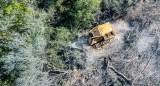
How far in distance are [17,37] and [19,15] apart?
182 cm

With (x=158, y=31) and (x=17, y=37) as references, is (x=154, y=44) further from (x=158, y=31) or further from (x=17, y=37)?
(x=17, y=37)

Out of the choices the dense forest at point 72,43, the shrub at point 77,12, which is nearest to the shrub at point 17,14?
the dense forest at point 72,43

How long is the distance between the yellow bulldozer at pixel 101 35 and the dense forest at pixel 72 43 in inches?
22.9

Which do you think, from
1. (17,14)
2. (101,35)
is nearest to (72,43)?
(101,35)

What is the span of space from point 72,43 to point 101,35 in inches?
114

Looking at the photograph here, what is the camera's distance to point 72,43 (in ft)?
38.6

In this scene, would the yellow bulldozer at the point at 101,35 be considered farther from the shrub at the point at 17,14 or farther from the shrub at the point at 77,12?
the shrub at the point at 17,14

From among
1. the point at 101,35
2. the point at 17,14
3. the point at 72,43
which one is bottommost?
the point at 72,43

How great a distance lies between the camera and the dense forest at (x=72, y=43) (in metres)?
9.44

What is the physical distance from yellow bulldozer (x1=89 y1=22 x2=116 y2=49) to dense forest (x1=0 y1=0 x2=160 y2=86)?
581 millimetres

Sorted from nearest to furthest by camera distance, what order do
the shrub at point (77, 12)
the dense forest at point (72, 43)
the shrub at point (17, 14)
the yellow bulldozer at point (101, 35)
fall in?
1. the shrub at point (17, 14)
2. the dense forest at point (72, 43)
3. the shrub at point (77, 12)
4. the yellow bulldozer at point (101, 35)

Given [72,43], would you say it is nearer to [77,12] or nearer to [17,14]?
[77,12]

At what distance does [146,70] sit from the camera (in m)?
10.9

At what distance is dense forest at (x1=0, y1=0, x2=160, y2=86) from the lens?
944cm
